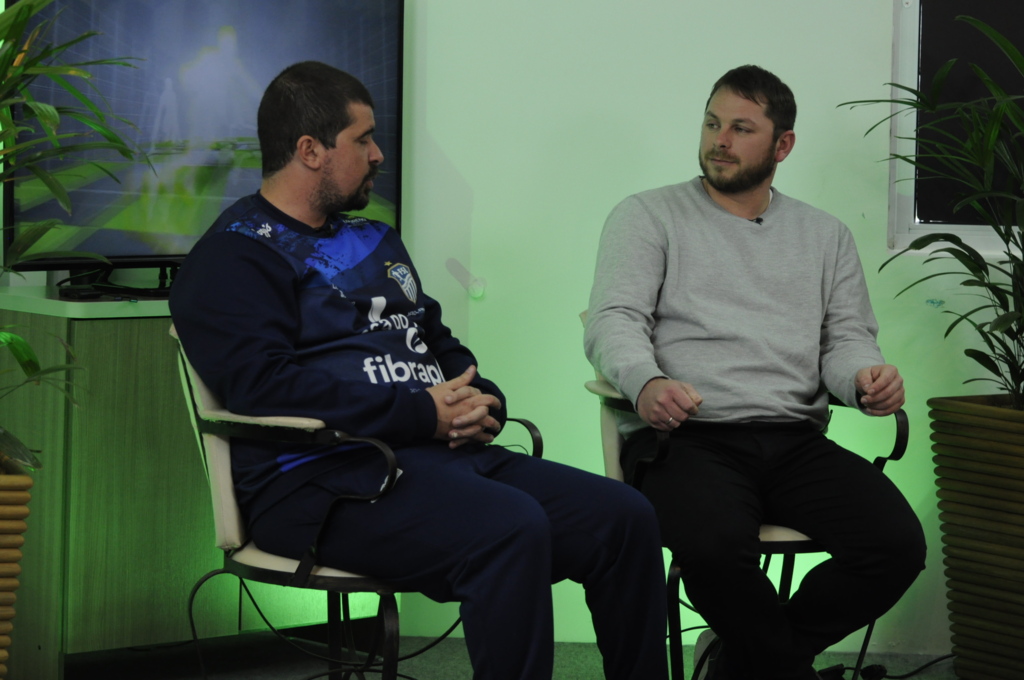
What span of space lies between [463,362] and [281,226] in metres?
0.49

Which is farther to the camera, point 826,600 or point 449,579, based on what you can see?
point 826,600

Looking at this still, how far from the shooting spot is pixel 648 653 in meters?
1.97

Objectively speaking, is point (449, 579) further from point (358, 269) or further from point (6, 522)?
point (6, 522)

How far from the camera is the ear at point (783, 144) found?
2.66m

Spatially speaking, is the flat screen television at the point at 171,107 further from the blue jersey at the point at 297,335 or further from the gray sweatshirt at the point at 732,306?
the gray sweatshirt at the point at 732,306

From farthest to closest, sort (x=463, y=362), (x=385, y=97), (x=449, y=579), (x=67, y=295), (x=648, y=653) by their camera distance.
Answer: (x=385, y=97), (x=67, y=295), (x=463, y=362), (x=648, y=653), (x=449, y=579)

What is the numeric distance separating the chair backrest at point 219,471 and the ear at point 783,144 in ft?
4.84

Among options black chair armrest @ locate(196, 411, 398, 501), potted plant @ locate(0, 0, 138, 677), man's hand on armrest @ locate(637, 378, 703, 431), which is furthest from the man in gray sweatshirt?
potted plant @ locate(0, 0, 138, 677)

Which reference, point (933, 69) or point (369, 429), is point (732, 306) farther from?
point (933, 69)

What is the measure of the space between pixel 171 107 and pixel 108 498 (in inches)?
38.0

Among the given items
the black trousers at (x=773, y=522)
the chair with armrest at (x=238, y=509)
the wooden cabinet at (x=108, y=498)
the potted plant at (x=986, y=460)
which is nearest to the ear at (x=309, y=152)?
the chair with armrest at (x=238, y=509)

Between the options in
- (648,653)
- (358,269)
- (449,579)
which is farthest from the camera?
(358,269)

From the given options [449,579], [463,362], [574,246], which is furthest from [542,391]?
[449,579]

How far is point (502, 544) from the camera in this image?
1.79 m
